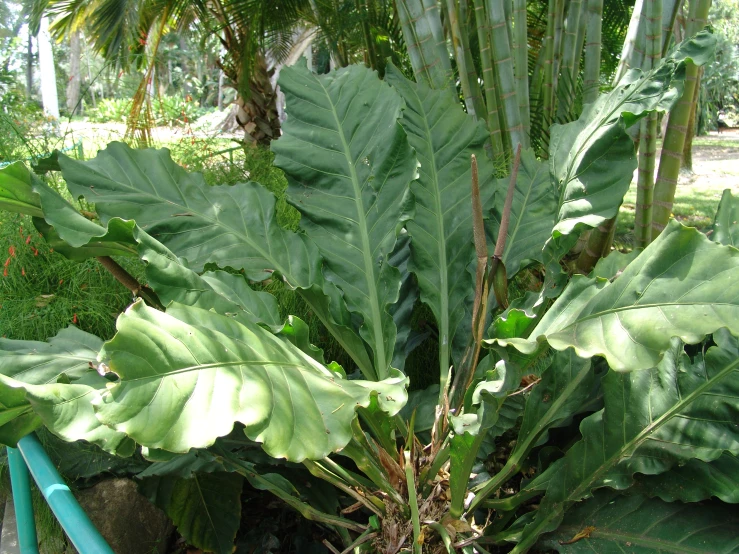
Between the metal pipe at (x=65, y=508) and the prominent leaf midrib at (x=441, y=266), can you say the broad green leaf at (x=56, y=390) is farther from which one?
the prominent leaf midrib at (x=441, y=266)

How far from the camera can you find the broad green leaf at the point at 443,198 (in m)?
1.72

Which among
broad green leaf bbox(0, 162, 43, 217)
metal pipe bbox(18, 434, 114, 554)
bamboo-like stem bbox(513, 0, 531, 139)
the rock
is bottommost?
the rock

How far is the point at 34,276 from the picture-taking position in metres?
2.31

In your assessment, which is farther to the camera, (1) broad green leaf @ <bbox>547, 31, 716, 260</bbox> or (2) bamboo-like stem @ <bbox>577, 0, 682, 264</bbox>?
(2) bamboo-like stem @ <bbox>577, 0, 682, 264</bbox>

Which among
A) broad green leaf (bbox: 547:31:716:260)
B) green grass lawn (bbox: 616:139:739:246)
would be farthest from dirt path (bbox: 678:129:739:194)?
broad green leaf (bbox: 547:31:716:260)

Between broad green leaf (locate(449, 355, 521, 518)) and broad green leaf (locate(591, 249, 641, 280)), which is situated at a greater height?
broad green leaf (locate(591, 249, 641, 280))

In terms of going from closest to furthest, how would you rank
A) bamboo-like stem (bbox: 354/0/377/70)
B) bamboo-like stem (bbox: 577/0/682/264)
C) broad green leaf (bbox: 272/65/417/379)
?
1. broad green leaf (bbox: 272/65/417/379)
2. bamboo-like stem (bbox: 577/0/682/264)
3. bamboo-like stem (bbox: 354/0/377/70)

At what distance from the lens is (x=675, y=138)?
2.02 m

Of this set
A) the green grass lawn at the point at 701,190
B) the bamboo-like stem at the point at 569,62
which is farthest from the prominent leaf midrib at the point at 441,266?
the green grass lawn at the point at 701,190

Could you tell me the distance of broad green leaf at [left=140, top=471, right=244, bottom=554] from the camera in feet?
4.89

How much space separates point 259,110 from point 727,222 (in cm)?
411

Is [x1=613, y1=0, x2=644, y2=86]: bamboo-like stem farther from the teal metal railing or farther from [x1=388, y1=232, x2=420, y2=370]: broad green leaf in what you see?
the teal metal railing

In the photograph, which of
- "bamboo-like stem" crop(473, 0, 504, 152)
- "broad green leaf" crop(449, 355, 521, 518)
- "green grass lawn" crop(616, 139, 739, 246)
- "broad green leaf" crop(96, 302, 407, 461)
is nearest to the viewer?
"broad green leaf" crop(96, 302, 407, 461)

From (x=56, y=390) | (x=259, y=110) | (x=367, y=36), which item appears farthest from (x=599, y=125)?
(x=259, y=110)
